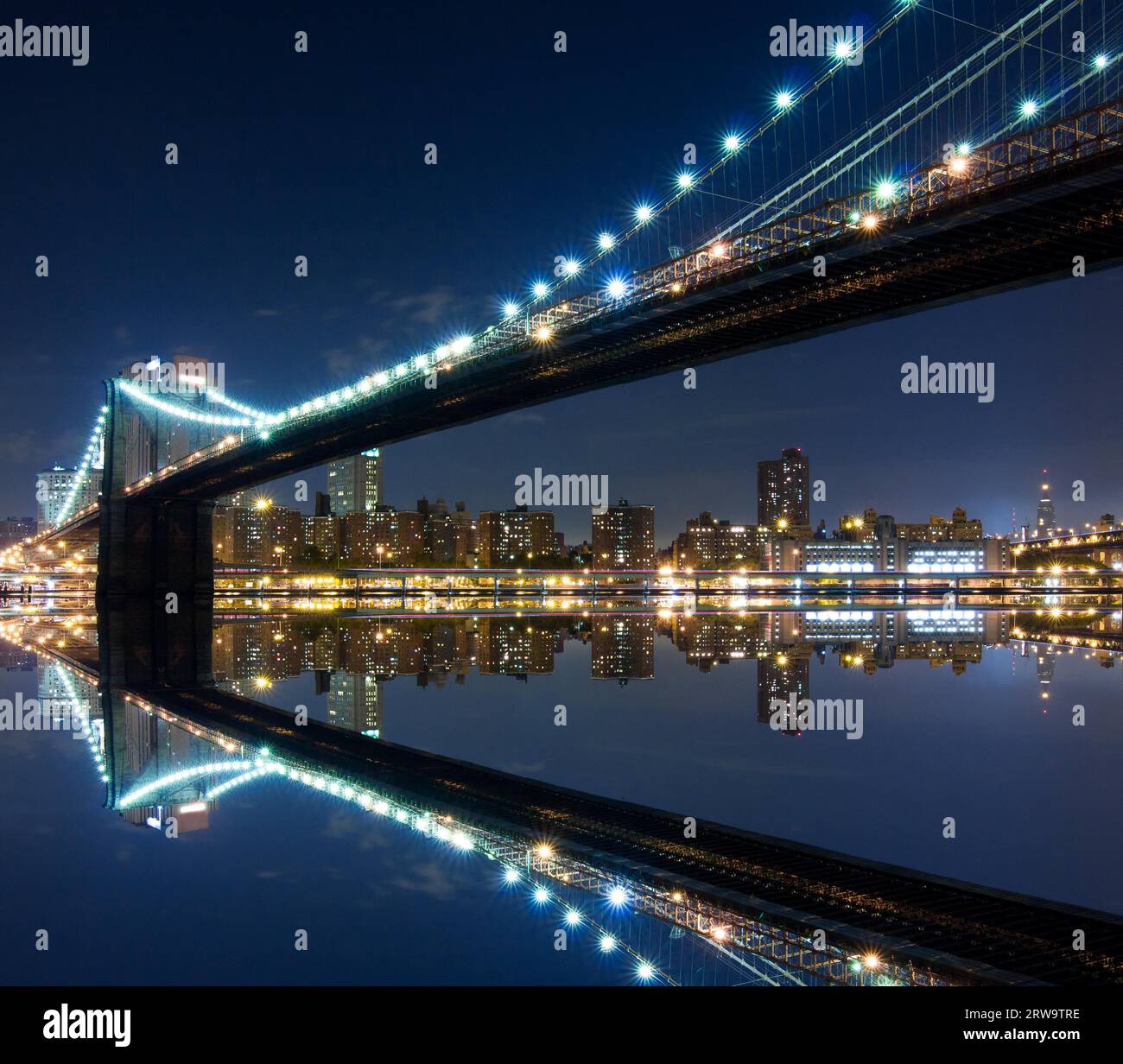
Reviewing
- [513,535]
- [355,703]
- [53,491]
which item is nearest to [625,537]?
[513,535]

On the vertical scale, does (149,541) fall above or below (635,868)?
above

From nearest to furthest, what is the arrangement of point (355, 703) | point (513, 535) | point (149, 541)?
point (355, 703), point (149, 541), point (513, 535)

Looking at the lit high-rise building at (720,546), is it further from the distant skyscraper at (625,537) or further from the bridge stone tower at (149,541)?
the bridge stone tower at (149,541)

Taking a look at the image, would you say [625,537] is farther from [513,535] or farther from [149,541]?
[149,541]

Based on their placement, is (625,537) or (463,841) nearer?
(463,841)

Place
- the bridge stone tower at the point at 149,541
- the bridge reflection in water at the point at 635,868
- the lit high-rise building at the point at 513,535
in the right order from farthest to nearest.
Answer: the lit high-rise building at the point at 513,535 → the bridge stone tower at the point at 149,541 → the bridge reflection in water at the point at 635,868

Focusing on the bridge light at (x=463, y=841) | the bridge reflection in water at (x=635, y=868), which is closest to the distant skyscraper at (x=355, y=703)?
the bridge reflection in water at (x=635, y=868)
